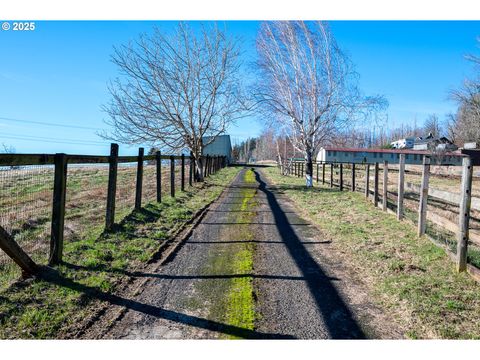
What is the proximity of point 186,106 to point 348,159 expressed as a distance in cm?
5920

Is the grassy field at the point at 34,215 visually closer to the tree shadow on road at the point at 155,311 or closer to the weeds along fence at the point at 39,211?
the weeds along fence at the point at 39,211

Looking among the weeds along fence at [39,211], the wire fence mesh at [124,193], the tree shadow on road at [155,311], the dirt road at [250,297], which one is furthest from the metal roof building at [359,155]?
the tree shadow on road at [155,311]

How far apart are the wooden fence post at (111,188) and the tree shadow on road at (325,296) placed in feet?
11.1

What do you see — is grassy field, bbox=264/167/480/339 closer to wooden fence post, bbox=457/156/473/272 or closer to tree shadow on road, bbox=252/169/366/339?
wooden fence post, bbox=457/156/473/272

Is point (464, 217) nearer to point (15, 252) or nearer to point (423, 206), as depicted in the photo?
point (423, 206)

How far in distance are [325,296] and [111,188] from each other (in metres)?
4.82

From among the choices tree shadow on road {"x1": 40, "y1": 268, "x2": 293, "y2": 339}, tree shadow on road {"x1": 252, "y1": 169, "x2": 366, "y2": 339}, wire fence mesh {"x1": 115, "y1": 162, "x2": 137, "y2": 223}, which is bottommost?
tree shadow on road {"x1": 40, "y1": 268, "x2": 293, "y2": 339}

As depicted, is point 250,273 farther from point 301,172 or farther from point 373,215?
point 301,172

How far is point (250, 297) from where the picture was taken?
3814 millimetres

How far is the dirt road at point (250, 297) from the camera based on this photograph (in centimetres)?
315

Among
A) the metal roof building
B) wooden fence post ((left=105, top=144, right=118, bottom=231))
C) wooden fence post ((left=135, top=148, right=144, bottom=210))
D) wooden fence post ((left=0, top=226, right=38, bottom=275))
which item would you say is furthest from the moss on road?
the metal roof building

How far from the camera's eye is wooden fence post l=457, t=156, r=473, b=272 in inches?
183

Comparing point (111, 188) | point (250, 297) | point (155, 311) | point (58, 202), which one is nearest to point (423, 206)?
point (250, 297)

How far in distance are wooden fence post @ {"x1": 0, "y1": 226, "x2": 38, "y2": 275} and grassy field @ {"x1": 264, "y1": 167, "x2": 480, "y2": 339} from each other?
4.10 metres
